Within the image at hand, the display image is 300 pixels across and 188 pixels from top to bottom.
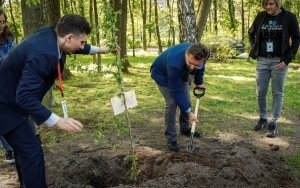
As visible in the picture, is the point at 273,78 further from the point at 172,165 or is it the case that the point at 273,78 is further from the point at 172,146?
the point at 172,165

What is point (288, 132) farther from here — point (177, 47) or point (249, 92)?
point (249, 92)

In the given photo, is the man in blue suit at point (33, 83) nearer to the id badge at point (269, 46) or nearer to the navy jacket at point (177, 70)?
the navy jacket at point (177, 70)

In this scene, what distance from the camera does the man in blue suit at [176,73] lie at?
4432 mm

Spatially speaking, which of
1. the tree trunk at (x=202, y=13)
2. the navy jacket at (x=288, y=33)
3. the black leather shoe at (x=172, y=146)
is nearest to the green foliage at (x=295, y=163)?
the navy jacket at (x=288, y=33)

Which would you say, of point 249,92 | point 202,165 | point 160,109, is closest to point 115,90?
point 160,109

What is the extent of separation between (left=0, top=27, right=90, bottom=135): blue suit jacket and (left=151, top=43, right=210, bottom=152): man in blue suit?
185 cm

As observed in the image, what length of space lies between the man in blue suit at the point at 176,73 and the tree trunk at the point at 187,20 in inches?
123

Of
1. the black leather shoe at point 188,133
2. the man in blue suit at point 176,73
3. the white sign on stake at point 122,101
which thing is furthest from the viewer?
the black leather shoe at point 188,133

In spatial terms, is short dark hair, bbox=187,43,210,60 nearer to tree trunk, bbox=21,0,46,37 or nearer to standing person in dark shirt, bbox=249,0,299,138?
standing person in dark shirt, bbox=249,0,299,138

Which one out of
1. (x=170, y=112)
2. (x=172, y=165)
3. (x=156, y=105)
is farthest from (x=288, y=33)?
(x=156, y=105)

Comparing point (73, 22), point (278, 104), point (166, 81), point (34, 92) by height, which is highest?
point (73, 22)

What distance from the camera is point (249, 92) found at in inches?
395

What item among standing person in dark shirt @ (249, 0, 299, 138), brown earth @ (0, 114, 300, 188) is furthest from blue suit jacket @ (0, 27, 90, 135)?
standing person in dark shirt @ (249, 0, 299, 138)

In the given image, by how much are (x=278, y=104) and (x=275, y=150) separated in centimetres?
86
